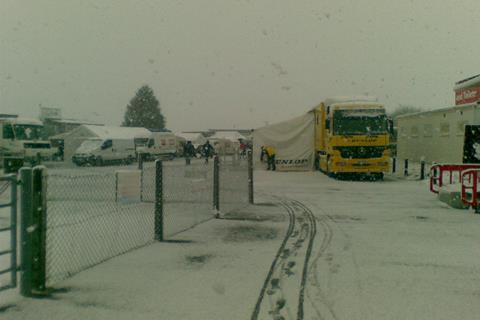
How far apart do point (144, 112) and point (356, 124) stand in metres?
82.6

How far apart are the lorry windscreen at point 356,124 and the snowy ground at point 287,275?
11371mm

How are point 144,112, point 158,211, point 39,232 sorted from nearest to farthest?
1. point 39,232
2. point 158,211
3. point 144,112

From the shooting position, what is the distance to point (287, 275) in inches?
240

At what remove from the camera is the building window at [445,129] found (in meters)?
31.2

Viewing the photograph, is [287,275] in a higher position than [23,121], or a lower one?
lower

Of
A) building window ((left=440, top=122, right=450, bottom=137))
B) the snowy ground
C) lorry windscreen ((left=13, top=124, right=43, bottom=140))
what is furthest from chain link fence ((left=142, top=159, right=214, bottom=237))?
building window ((left=440, top=122, right=450, bottom=137))

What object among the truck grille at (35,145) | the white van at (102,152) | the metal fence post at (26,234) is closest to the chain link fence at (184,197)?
the metal fence post at (26,234)

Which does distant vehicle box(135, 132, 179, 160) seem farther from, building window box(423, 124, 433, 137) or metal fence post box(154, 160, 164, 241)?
metal fence post box(154, 160, 164, 241)

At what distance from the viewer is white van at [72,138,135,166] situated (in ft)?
122

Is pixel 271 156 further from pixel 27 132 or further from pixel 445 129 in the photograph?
pixel 27 132

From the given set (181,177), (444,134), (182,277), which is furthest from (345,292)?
(444,134)

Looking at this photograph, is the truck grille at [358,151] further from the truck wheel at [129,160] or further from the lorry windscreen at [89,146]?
the truck wheel at [129,160]

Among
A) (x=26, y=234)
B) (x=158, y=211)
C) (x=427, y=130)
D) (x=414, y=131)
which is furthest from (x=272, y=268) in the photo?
(x=414, y=131)

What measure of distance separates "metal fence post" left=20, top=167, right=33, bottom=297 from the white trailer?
73.0 feet
